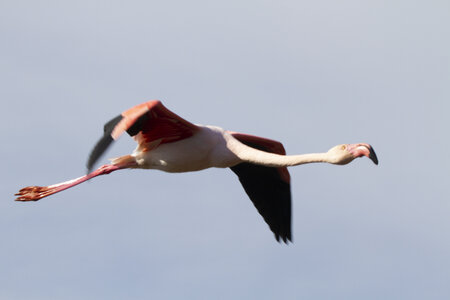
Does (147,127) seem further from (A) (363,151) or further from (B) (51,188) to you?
(A) (363,151)

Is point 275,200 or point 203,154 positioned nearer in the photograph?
point 203,154

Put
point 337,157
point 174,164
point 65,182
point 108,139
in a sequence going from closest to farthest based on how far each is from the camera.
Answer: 1. point 108,139
2. point 337,157
3. point 174,164
4. point 65,182

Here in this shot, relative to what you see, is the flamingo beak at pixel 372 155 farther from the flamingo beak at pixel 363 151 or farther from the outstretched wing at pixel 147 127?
the outstretched wing at pixel 147 127

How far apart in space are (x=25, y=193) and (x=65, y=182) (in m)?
0.82

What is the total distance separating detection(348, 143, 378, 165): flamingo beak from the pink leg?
396 cm

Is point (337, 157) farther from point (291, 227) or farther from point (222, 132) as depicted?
point (291, 227)

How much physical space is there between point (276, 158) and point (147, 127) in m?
2.07

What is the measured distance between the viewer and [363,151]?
14906 mm

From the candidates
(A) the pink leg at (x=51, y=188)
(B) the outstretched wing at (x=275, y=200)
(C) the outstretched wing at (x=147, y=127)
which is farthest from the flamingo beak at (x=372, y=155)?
(A) the pink leg at (x=51, y=188)

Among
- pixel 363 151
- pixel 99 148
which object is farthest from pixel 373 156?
pixel 99 148

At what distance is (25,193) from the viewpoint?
1783cm

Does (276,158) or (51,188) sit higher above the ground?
(51,188)

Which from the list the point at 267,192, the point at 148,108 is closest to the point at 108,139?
the point at 148,108

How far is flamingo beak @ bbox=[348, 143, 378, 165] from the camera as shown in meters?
14.8
